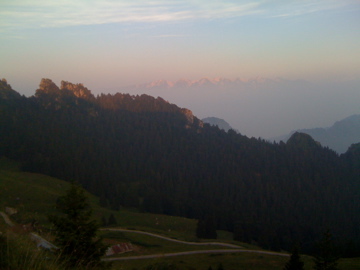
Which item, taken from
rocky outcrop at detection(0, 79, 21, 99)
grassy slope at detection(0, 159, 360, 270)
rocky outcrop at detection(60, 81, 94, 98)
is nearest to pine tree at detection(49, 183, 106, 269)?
grassy slope at detection(0, 159, 360, 270)

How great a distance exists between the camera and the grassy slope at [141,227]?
1410 inches

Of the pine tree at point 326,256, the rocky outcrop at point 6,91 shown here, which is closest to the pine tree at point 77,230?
the pine tree at point 326,256

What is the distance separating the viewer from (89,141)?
151500mm

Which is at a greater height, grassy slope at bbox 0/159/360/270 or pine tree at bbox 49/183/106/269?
pine tree at bbox 49/183/106/269

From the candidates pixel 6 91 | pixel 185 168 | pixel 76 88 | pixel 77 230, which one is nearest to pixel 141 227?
pixel 77 230

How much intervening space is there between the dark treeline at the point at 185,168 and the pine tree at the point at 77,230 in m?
64.9

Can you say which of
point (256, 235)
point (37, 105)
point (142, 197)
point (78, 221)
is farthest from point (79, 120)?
point (78, 221)

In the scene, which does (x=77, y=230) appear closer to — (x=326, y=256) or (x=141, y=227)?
(x=326, y=256)

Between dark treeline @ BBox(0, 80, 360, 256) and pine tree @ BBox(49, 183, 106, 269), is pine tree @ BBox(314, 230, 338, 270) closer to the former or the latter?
pine tree @ BBox(49, 183, 106, 269)

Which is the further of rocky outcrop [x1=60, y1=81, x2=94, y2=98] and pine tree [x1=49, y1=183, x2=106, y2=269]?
rocky outcrop [x1=60, y1=81, x2=94, y2=98]

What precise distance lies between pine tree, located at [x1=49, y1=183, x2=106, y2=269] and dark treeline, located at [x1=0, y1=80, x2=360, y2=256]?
2557 inches

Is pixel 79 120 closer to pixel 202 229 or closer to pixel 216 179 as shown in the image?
pixel 216 179

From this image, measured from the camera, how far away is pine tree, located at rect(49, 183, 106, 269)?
1379 cm

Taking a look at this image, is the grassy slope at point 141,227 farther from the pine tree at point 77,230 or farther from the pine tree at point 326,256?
the pine tree at point 326,256
